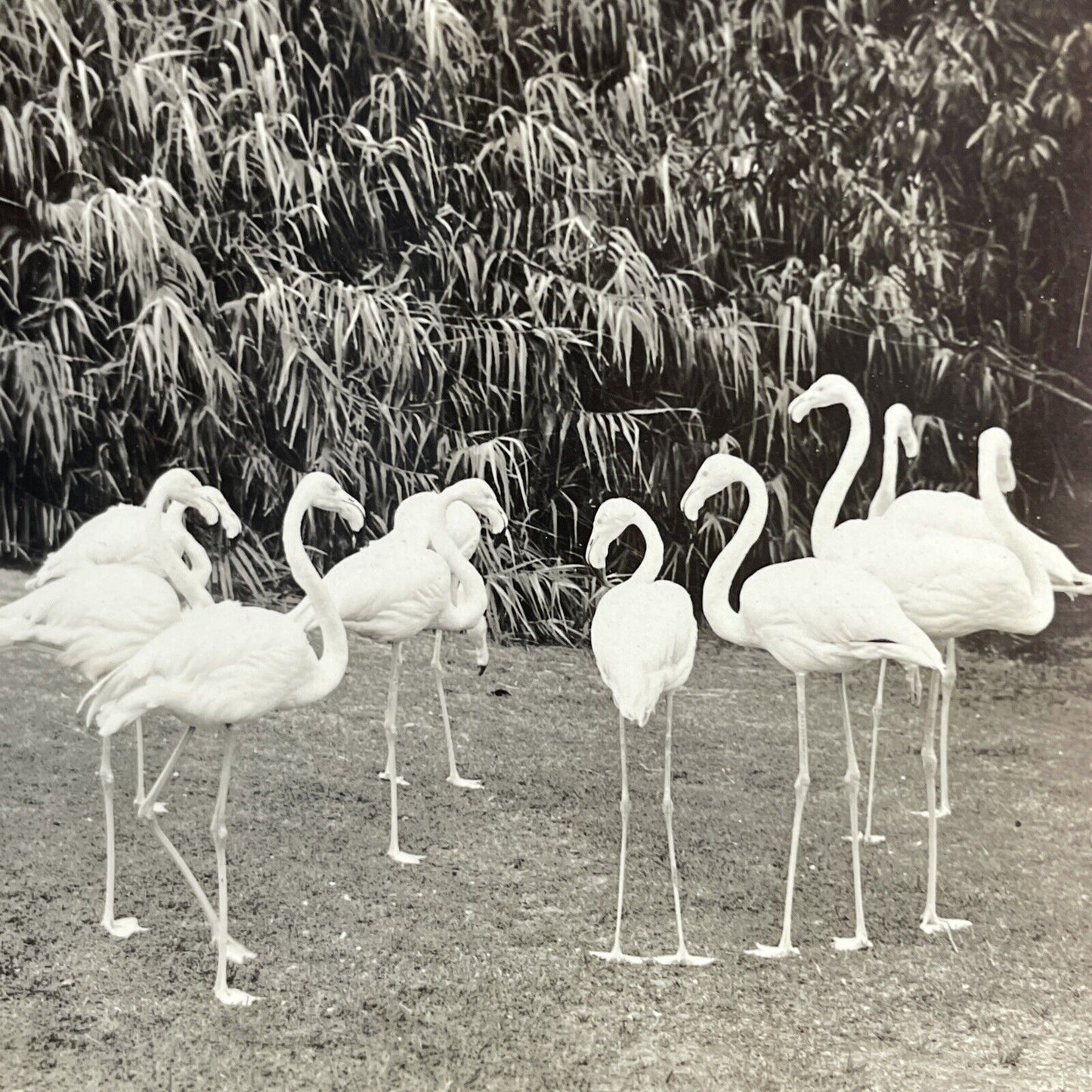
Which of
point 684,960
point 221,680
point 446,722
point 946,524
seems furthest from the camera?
point 446,722

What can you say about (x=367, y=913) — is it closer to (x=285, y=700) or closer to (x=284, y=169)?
(x=285, y=700)

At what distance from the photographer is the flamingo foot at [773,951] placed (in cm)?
210

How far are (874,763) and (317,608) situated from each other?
1037 millimetres

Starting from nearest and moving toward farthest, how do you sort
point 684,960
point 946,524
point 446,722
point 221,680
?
point 221,680 < point 684,960 < point 946,524 < point 446,722

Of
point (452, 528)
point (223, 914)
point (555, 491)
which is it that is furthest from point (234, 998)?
point (555, 491)

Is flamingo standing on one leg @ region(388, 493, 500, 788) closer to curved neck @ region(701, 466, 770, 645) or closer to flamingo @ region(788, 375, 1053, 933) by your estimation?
curved neck @ region(701, 466, 770, 645)

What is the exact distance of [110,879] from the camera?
2.14 metres

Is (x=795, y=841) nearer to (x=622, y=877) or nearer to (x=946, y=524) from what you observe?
(x=622, y=877)

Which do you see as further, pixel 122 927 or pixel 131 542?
pixel 131 542

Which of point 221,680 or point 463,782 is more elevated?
point 221,680

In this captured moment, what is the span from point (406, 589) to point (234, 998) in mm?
734

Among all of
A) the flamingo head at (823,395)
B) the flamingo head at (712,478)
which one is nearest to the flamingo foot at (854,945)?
the flamingo head at (712,478)

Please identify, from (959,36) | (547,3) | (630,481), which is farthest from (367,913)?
(959,36)

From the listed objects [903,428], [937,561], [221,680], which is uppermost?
[903,428]
